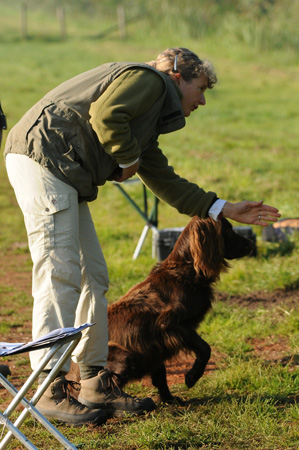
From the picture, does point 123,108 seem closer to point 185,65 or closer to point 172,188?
point 185,65

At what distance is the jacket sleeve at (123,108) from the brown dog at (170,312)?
1.07m

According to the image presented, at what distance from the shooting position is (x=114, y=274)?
665 centimetres

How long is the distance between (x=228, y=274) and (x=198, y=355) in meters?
2.33

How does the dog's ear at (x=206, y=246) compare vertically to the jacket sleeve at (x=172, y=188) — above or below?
below

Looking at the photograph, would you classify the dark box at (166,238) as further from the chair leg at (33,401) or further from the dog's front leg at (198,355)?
the chair leg at (33,401)

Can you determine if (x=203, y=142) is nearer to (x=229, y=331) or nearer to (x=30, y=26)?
(x=229, y=331)

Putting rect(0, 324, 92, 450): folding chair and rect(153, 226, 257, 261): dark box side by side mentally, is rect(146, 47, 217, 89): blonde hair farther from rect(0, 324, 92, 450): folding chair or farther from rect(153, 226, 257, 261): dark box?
rect(153, 226, 257, 261): dark box

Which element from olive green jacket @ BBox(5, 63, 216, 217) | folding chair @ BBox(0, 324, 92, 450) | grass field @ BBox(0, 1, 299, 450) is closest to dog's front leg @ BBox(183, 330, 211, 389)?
grass field @ BBox(0, 1, 299, 450)

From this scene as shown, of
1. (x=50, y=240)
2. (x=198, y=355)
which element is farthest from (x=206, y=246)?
(x=50, y=240)

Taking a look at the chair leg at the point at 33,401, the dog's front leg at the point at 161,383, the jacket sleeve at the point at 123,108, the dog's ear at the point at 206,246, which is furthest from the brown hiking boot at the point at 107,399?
the jacket sleeve at the point at 123,108

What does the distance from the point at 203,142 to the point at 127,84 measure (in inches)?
387

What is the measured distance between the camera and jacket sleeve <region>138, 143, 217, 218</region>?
395cm

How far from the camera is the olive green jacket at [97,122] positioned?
10.8 feet

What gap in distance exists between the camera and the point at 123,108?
3.26 meters
